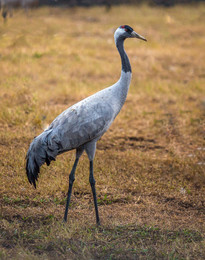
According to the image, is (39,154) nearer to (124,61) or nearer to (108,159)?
(124,61)

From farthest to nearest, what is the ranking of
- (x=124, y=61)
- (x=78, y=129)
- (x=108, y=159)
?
(x=108, y=159)
(x=124, y=61)
(x=78, y=129)

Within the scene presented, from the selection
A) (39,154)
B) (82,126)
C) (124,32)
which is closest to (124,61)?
(124,32)

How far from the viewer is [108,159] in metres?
4.93

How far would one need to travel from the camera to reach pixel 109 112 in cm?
352

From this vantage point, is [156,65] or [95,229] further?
[156,65]

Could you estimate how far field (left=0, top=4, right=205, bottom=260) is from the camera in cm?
320

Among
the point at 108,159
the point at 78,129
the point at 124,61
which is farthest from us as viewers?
the point at 108,159

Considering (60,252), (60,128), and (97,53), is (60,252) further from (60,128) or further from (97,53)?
(97,53)

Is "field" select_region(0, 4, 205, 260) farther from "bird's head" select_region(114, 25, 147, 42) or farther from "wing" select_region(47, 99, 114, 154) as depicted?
"bird's head" select_region(114, 25, 147, 42)

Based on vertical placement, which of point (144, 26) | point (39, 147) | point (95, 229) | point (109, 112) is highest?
point (109, 112)

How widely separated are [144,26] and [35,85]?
8.54 meters

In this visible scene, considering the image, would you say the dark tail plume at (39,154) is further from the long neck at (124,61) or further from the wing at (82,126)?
the long neck at (124,61)

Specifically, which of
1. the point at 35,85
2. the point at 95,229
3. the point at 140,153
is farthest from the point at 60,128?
the point at 35,85

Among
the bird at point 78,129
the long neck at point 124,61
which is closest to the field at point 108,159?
the bird at point 78,129
